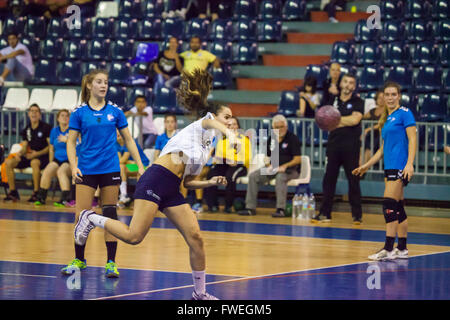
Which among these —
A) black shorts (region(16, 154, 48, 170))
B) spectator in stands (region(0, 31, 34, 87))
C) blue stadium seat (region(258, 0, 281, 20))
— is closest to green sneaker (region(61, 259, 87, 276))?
black shorts (region(16, 154, 48, 170))

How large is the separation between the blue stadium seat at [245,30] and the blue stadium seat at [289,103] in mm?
2694

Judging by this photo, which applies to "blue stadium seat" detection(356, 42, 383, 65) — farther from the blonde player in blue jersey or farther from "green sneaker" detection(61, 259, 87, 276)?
the blonde player in blue jersey

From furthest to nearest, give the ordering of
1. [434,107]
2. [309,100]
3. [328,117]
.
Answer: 1. [309,100]
2. [434,107]
3. [328,117]

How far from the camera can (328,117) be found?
13.1m

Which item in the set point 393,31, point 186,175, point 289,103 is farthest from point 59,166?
point 186,175

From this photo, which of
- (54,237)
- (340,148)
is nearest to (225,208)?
(340,148)

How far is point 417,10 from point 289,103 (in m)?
3.44

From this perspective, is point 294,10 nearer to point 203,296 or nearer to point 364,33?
point 364,33

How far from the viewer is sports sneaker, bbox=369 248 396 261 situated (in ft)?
31.3

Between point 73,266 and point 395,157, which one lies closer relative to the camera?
point 73,266

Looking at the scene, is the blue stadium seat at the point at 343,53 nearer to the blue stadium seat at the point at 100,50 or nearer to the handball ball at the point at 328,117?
the handball ball at the point at 328,117

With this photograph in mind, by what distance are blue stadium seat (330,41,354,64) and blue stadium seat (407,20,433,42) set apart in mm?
1161

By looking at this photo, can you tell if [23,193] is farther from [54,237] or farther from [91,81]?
[91,81]

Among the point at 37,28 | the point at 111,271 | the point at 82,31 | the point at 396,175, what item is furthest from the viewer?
the point at 37,28
